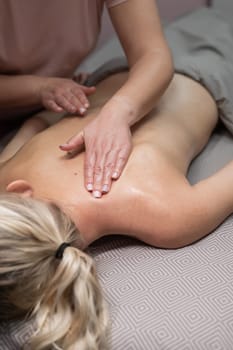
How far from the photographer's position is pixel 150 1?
53.9 inches

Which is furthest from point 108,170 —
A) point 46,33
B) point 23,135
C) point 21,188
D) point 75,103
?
point 46,33

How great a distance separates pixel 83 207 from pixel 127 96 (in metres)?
0.30

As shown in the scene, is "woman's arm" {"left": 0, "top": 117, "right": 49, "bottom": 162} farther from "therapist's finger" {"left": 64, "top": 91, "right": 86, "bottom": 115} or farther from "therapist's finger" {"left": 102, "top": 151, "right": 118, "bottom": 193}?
"therapist's finger" {"left": 102, "top": 151, "right": 118, "bottom": 193}

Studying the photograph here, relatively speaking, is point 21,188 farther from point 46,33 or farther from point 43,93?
point 46,33

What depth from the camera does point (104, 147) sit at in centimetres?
→ 118

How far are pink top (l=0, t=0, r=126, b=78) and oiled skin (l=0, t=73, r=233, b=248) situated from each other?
272 mm

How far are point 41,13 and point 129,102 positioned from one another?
369 mm

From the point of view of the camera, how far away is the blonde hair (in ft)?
3.07

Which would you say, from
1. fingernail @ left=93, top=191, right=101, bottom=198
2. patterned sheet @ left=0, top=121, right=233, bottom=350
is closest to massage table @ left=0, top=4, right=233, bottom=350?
patterned sheet @ left=0, top=121, right=233, bottom=350

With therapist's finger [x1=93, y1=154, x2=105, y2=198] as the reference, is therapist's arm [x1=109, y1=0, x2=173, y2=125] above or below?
above

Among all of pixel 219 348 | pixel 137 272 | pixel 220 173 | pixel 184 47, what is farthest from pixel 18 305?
pixel 184 47

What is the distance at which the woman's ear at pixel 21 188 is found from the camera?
112 centimetres

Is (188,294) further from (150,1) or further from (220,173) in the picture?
(150,1)

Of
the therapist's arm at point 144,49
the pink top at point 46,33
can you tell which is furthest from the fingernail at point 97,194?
the pink top at point 46,33
